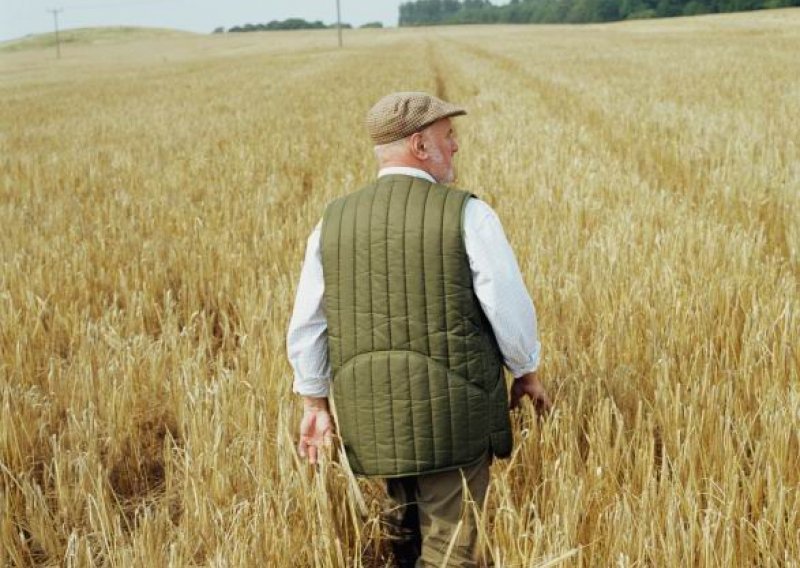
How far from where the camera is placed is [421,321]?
1.71 meters

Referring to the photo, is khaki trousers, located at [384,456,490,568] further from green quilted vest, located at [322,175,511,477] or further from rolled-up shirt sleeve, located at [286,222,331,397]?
rolled-up shirt sleeve, located at [286,222,331,397]

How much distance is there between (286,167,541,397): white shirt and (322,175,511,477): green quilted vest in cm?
3

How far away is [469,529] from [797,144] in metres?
5.88

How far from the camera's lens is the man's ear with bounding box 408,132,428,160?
177 cm

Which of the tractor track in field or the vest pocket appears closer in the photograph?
the vest pocket

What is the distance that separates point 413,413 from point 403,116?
0.65 metres

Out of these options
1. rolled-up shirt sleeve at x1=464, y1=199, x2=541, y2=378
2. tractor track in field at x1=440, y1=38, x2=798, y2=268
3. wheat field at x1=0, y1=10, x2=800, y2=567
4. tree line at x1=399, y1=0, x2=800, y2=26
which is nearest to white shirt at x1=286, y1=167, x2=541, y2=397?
rolled-up shirt sleeve at x1=464, y1=199, x2=541, y2=378

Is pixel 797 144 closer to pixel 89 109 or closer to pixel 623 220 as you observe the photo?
pixel 623 220

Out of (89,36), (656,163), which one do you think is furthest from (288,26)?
(656,163)

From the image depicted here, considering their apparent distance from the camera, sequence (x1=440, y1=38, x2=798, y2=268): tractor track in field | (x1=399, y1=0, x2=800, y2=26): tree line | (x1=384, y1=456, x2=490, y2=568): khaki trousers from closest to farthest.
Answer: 1. (x1=384, y1=456, x2=490, y2=568): khaki trousers
2. (x1=440, y1=38, x2=798, y2=268): tractor track in field
3. (x1=399, y1=0, x2=800, y2=26): tree line

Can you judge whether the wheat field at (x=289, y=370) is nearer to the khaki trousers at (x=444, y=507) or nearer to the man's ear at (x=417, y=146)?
the khaki trousers at (x=444, y=507)

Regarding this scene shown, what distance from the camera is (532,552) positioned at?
1.55m

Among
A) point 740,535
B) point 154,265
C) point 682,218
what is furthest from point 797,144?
point 740,535

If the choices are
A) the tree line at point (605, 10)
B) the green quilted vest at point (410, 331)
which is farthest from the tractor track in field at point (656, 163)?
the tree line at point (605, 10)
